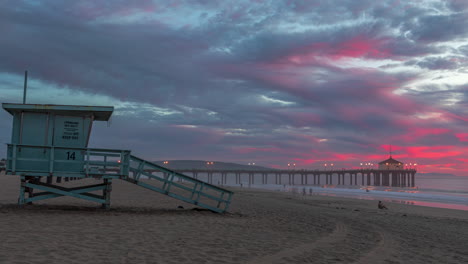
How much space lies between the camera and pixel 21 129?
15.2m

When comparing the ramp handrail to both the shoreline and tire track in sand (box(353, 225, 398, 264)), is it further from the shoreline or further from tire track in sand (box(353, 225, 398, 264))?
the shoreline

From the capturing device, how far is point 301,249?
31.1 feet

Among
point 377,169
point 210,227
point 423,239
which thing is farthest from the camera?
point 377,169

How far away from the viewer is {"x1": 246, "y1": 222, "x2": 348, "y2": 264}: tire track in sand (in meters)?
8.00

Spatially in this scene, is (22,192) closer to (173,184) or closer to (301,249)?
(173,184)

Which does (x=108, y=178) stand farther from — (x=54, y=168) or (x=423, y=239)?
(x=423, y=239)

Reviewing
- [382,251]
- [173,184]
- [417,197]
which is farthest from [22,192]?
[417,197]

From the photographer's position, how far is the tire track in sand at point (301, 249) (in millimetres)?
8000

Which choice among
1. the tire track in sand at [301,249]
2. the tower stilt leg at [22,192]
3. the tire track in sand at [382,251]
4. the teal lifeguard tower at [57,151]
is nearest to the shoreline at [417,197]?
the tire track in sand at [382,251]

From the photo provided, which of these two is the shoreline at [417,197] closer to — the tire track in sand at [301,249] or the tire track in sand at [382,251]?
the tire track in sand at [382,251]

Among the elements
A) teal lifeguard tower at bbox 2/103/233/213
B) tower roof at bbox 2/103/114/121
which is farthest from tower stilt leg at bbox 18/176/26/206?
tower roof at bbox 2/103/114/121

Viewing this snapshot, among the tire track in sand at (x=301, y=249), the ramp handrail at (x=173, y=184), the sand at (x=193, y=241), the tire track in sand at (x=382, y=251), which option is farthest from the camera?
the ramp handrail at (x=173, y=184)

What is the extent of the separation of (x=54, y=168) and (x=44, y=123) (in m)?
1.76

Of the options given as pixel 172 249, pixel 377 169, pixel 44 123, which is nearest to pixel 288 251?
pixel 172 249
